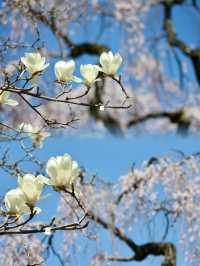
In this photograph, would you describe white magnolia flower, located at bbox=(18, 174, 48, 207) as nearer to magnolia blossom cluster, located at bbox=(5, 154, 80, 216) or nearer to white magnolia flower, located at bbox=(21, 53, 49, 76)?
magnolia blossom cluster, located at bbox=(5, 154, 80, 216)

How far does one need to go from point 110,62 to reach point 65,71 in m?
0.13

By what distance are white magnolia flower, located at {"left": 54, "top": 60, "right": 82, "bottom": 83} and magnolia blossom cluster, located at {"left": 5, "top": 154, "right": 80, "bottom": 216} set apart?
28 cm

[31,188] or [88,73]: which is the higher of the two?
[88,73]

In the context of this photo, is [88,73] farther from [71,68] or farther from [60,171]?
[60,171]

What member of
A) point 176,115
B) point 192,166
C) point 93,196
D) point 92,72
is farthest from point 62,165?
point 176,115

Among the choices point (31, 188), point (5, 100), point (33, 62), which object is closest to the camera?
point (31, 188)

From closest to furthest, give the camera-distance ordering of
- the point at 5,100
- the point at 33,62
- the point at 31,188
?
the point at 31,188 → the point at 33,62 → the point at 5,100

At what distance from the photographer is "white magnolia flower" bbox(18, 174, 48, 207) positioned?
1353mm

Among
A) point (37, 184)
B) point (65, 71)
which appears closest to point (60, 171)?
point (37, 184)

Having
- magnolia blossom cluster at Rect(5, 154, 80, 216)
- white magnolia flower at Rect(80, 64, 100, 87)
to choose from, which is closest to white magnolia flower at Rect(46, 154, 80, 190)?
magnolia blossom cluster at Rect(5, 154, 80, 216)

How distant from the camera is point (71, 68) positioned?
61.7 inches

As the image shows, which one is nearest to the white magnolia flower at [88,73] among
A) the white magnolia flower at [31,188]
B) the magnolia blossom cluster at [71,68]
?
the magnolia blossom cluster at [71,68]

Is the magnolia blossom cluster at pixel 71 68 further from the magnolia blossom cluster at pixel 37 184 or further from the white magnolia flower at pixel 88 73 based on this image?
the magnolia blossom cluster at pixel 37 184

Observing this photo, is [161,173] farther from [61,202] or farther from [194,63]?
[194,63]
